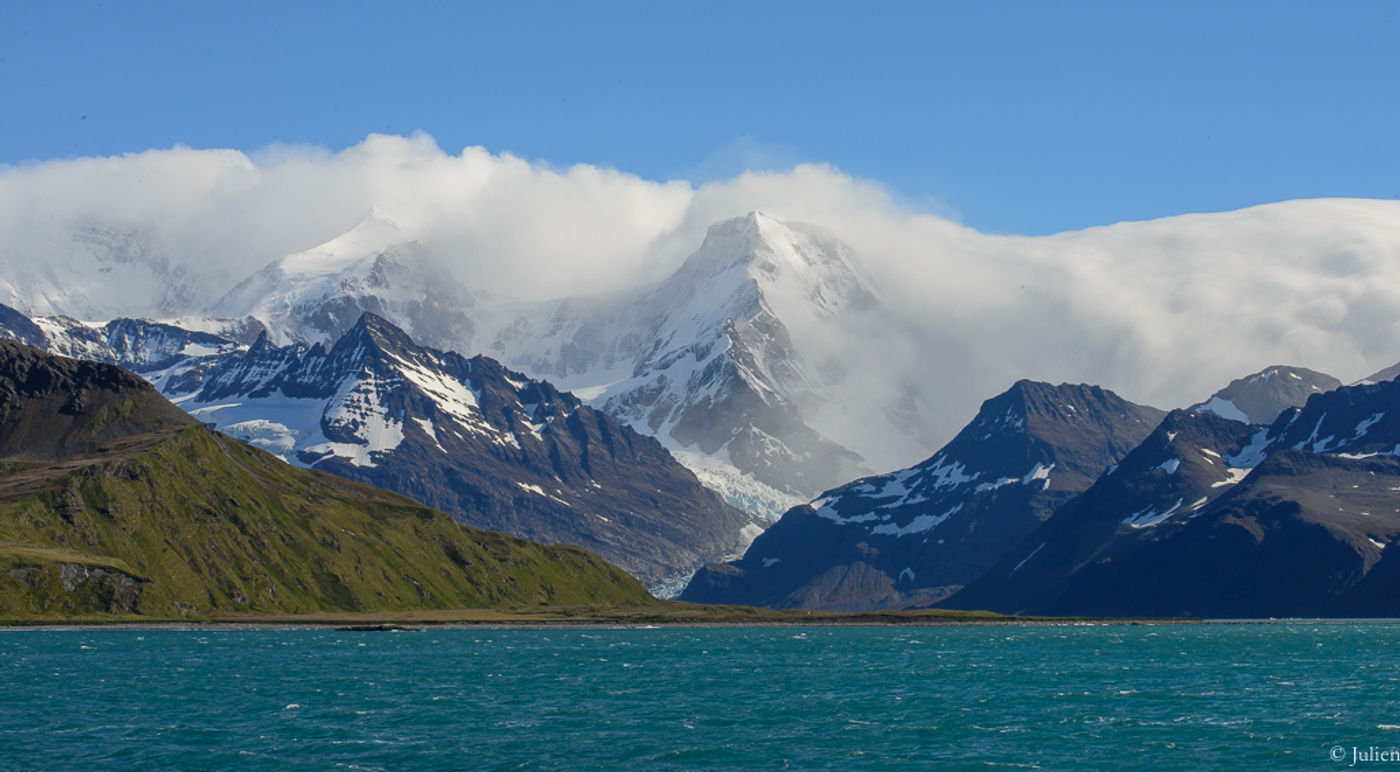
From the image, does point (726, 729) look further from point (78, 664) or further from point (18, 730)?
point (78, 664)

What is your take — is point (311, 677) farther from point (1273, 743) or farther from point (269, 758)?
point (1273, 743)

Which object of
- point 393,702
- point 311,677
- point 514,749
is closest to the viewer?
point 514,749

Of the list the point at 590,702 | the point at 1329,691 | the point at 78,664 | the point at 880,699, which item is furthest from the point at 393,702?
the point at 1329,691

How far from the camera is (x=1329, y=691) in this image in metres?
166

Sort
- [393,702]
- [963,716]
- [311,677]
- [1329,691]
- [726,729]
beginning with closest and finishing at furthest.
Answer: [726,729], [963,716], [393,702], [1329,691], [311,677]

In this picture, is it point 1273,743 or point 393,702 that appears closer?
point 1273,743

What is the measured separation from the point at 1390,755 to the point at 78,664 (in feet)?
510

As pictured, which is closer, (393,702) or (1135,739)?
(1135,739)

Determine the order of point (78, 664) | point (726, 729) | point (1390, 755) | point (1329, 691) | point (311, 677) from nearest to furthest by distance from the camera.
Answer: point (1390, 755), point (726, 729), point (1329, 691), point (311, 677), point (78, 664)

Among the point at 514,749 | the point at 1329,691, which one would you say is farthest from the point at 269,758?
the point at 1329,691

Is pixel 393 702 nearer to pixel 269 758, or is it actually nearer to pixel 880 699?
pixel 269 758

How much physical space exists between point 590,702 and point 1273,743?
6596cm

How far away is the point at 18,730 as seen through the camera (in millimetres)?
126938

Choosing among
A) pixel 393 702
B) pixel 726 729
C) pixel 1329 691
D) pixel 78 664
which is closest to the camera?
pixel 726 729
